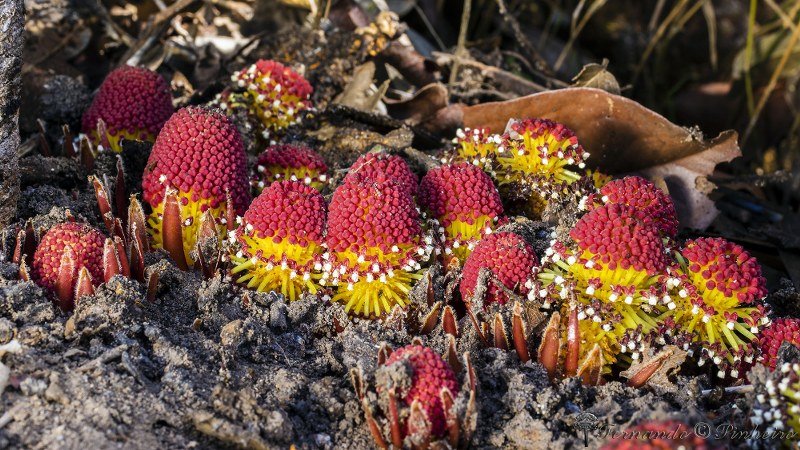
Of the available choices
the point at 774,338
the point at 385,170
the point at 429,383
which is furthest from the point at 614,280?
the point at 385,170

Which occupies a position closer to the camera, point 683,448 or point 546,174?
point 683,448

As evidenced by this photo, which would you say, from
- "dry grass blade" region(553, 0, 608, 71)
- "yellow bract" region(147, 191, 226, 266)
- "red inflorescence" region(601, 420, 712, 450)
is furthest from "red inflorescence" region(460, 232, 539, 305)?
"dry grass blade" region(553, 0, 608, 71)

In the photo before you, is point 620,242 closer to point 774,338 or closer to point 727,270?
point 727,270

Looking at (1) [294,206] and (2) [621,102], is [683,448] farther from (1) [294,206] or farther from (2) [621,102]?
(2) [621,102]

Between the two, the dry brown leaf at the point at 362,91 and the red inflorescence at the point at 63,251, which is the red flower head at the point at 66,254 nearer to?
the red inflorescence at the point at 63,251

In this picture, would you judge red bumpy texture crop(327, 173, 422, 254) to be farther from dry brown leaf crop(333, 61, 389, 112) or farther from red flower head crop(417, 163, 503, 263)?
dry brown leaf crop(333, 61, 389, 112)

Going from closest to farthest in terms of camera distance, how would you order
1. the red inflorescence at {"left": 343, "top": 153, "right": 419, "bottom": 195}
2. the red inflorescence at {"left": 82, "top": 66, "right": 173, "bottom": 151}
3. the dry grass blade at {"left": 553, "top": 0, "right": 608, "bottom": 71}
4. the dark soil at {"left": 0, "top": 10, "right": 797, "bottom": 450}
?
1. the dark soil at {"left": 0, "top": 10, "right": 797, "bottom": 450}
2. the red inflorescence at {"left": 343, "top": 153, "right": 419, "bottom": 195}
3. the red inflorescence at {"left": 82, "top": 66, "right": 173, "bottom": 151}
4. the dry grass blade at {"left": 553, "top": 0, "right": 608, "bottom": 71}

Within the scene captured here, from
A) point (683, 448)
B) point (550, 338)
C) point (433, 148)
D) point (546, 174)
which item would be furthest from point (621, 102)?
point (683, 448)
